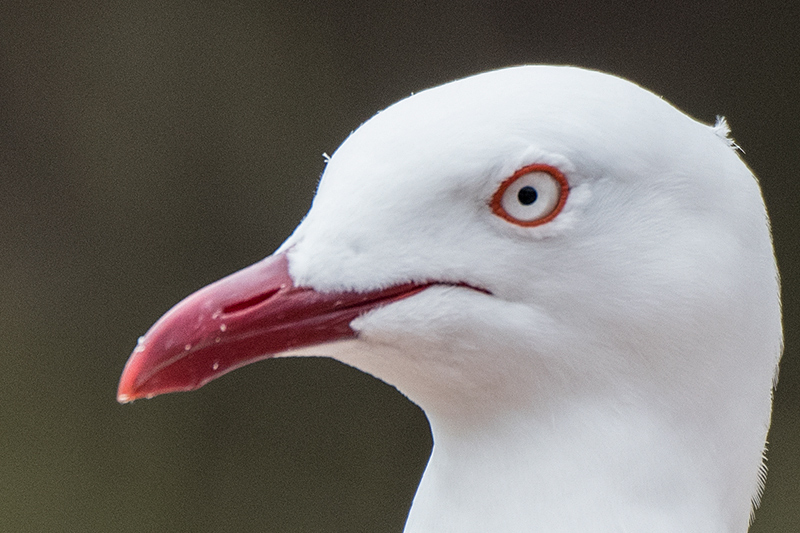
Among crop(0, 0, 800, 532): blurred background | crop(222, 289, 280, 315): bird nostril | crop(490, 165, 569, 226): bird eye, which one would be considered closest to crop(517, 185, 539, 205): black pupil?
crop(490, 165, 569, 226): bird eye

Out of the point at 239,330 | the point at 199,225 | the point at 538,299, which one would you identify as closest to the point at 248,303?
the point at 239,330

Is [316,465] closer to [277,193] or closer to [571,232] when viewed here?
[277,193]

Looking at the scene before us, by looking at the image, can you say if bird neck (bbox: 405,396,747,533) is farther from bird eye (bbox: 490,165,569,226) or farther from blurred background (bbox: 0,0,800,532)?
blurred background (bbox: 0,0,800,532)

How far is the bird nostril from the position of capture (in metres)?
0.77

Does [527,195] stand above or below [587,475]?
above

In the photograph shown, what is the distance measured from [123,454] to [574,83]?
101 inches

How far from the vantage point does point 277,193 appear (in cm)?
296

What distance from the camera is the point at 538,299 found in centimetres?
77

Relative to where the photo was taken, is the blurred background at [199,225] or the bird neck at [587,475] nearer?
the bird neck at [587,475]

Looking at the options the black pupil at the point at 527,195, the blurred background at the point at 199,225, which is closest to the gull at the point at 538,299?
the black pupil at the point at 527,195

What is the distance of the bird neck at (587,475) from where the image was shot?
80 cm

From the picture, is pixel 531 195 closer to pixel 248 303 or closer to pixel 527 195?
pixel 527 195

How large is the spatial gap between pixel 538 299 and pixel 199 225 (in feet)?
7.85

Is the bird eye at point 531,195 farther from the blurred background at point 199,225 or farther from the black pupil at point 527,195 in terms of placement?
the blurred background at point 199,225
